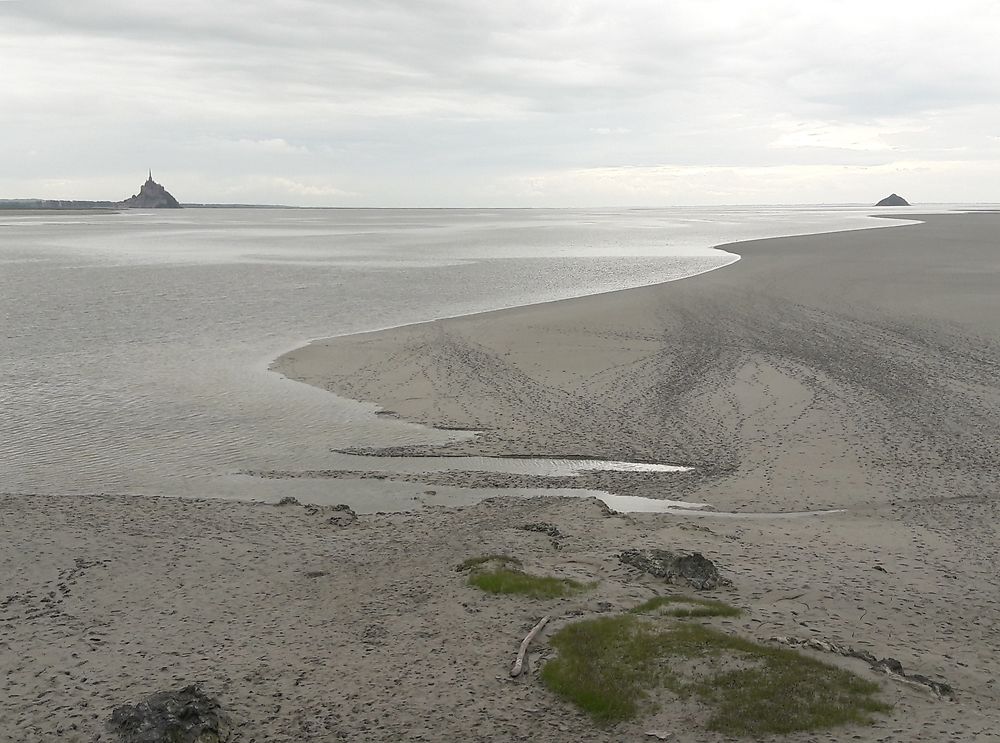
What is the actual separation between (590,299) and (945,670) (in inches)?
1061

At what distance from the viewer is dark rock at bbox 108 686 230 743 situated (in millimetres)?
6902

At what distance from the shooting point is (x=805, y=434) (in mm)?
16906

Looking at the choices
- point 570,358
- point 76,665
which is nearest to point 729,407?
point 570,358

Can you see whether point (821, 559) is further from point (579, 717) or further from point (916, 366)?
point (916, 366)

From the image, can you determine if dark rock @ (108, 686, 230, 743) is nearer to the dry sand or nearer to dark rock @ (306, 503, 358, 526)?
the dry sand

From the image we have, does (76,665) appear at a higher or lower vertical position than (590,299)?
lower

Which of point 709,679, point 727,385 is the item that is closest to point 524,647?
point 709,679

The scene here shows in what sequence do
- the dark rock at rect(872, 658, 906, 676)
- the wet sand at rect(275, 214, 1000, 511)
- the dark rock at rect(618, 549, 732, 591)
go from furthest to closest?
the wet sand at rect(275, 214, 1000, 511) < the dark rock at rect(618, 549, 732, 591) < the dark rock at rect(872, 658, 906, 676)

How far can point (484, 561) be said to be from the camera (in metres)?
10.7

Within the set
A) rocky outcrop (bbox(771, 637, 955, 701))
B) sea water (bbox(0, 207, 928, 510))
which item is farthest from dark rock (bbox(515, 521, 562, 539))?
rocky outcrop (bbox(771, 637, 955, 701))

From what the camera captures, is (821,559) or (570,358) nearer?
(821,559)

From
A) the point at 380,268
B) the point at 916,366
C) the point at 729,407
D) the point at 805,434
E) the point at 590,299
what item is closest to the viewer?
the point at 805,434

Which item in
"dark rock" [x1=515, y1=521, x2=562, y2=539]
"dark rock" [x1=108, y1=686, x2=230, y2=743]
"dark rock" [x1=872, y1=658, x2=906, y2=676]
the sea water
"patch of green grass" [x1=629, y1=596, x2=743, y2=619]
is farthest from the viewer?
the sea water

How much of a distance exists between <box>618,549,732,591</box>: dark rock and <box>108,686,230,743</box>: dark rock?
5.47 metres
